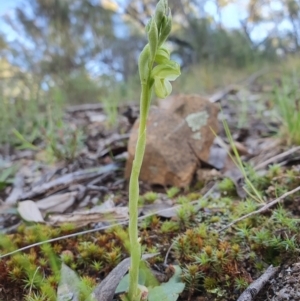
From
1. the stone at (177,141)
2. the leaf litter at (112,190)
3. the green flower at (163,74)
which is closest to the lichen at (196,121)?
the stone at (177,141)

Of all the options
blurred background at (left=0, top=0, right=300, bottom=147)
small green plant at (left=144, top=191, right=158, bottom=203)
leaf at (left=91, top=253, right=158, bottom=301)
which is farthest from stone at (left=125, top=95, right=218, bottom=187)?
blurred background at (left=0, top=0, right=300, bottom=147)

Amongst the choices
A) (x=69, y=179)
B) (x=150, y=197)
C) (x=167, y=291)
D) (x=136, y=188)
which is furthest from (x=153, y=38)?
(x=69, y=179)

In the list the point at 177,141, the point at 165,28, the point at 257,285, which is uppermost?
the point at 165,28

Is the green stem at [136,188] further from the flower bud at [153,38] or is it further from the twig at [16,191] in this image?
the twig at [16,191]

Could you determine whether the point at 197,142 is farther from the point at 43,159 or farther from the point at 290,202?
the point at 43,159

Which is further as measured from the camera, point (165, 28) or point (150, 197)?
point (150, 197)

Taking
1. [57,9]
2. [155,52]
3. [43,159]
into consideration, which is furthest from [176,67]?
[57,9]

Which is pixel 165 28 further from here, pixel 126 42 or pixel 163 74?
pixel 126 42
